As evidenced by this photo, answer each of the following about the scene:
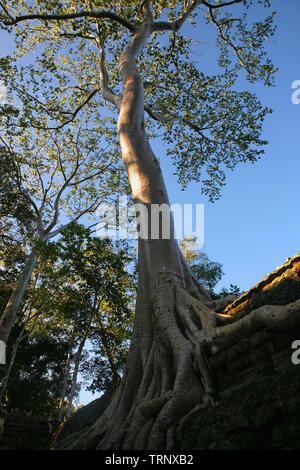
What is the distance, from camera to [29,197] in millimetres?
12117

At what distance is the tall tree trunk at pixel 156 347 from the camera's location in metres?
2.89

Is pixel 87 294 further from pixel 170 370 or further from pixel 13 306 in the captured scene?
pixel 170 370

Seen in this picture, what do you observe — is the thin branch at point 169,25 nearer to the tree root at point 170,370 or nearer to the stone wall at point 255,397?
the tree root at point 170,370

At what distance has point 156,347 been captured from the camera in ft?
12.1

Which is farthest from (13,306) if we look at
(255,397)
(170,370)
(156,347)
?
(255,397)

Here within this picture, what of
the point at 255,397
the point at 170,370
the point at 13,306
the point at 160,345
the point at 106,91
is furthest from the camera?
the point at 13,306

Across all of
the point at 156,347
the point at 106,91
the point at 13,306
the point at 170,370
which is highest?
the point at 106,91

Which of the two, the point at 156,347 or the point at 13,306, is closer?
the point at 156,347

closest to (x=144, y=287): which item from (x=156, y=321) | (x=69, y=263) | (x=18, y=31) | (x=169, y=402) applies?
(x=156, y=321)

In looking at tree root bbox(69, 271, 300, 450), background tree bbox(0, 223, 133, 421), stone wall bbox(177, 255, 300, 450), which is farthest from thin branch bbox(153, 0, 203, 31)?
stone wall bbox(177, 255, 300, 450)

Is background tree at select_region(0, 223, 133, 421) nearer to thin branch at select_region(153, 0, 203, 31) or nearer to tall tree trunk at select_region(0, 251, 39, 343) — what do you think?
tall tree trunk at select_region(0, 251, 39, 343)

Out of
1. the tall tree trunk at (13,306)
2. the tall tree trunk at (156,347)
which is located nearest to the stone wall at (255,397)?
the tall tree trunk at (156,347)

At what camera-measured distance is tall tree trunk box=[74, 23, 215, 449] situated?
289cm
